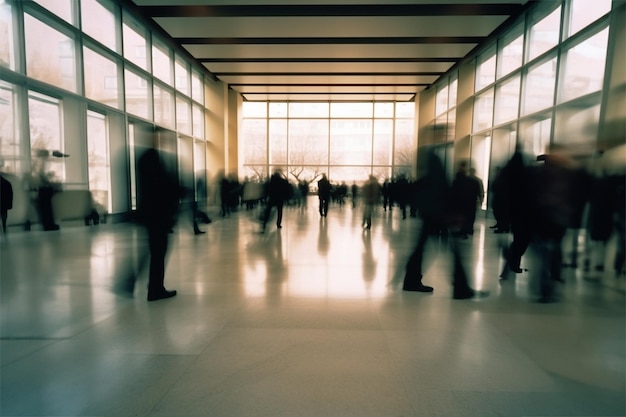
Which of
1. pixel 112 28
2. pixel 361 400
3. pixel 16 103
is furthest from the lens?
pixel 112 28

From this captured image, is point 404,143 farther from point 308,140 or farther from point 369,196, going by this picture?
point 369,196

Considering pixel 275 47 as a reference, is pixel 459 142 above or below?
below

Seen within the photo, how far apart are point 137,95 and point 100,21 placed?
2.78 m

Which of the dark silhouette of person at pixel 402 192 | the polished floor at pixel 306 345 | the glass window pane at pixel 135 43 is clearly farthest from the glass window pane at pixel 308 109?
the polished floor at pixel 306 345

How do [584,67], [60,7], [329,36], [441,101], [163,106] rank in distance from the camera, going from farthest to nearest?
[441,101] < [163,106] < [329,36] < [60,7] < [584,67]

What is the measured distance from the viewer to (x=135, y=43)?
43.7ft

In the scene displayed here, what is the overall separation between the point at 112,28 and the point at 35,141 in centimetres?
505

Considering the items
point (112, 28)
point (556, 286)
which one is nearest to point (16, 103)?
point (112, 28)

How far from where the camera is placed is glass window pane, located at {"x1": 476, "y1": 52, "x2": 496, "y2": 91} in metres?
15.2

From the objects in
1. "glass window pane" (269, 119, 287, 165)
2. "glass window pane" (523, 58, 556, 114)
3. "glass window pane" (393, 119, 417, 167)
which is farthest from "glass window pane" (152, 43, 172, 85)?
"glass window pane" (393, 119, 417, 167)

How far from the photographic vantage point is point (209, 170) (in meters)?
21.9

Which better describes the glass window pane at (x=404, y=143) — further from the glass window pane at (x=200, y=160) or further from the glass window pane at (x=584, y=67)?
the glass window pane at (x=584, y=67)

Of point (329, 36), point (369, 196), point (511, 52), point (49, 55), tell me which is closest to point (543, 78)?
point (511, 52)

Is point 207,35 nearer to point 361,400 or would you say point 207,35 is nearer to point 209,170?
point 209,170
